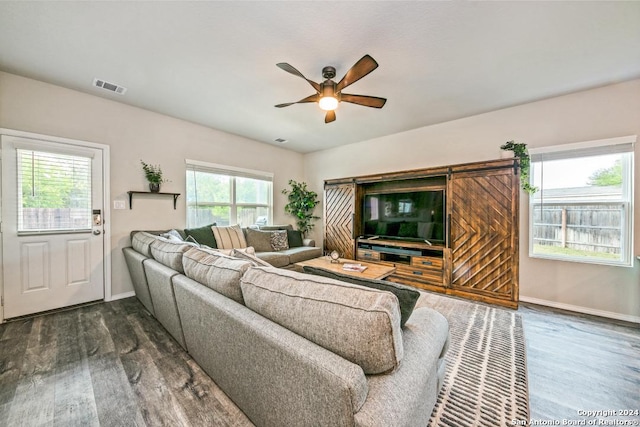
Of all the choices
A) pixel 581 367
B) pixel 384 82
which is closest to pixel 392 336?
pixel 581 367

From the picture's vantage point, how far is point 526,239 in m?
3.30

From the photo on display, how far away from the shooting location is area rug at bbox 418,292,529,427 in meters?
1.44

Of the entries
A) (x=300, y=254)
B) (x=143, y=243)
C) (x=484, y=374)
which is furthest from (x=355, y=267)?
(x=143, y=243)

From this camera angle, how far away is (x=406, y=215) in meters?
4.19

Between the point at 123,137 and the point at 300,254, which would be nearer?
the point at 123,137

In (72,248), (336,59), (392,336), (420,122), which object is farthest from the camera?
(420,122)

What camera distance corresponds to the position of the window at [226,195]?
13.6ft

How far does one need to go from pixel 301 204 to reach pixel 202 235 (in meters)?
2.32

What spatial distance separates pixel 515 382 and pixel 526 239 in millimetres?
2322

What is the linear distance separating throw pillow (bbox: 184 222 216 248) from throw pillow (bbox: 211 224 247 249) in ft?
0.20

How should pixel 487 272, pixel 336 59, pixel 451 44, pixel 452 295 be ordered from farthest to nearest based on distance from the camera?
pixel 452 295 → pixel 487 272 → pixel 336 59 → pixel 451 44

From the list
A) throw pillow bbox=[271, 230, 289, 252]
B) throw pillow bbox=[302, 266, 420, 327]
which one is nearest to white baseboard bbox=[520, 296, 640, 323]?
throw pillow bbox=[302, 266, 420, 327]

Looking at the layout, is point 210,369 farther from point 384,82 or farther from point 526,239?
point 526,239

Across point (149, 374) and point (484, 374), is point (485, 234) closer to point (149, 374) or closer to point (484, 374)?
point (484, 374)
